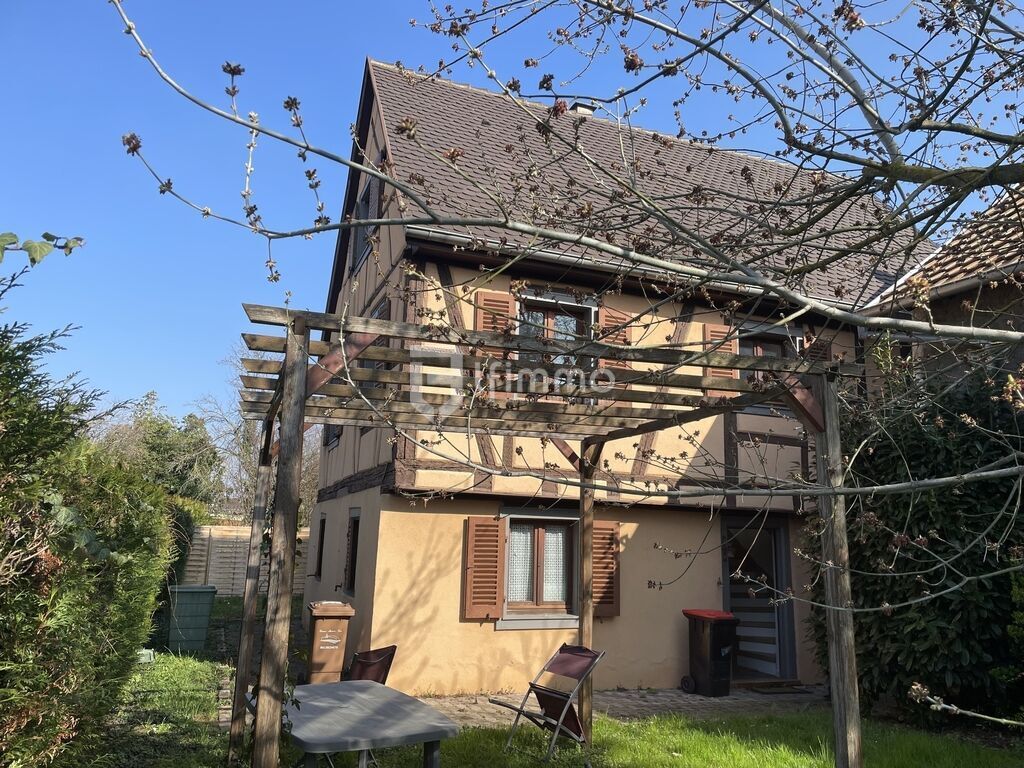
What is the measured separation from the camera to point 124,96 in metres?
4.08

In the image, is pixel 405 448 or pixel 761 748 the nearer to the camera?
pixel 761 748

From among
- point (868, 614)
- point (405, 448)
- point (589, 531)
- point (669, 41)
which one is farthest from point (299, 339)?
point (868, 614)

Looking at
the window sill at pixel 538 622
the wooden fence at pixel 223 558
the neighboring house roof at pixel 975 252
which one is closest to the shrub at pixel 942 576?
the neighboring house roof at pixel 975 252

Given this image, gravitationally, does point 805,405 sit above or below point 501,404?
below

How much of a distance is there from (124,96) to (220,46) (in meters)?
1.44

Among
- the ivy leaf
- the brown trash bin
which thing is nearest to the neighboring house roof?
the ivy leaf

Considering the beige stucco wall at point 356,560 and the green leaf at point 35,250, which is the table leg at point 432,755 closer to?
the green leaf at point 35,250

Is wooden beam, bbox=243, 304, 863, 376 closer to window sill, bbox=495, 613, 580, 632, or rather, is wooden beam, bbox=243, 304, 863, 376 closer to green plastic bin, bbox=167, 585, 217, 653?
window sill, bbox=495, 613, 580, 632

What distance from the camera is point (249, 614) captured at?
19.7 ft

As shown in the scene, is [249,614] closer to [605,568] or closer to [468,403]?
[468,403]

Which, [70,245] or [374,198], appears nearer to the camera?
[70,245]

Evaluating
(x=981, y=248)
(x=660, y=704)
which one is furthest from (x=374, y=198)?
(x=981, y=248)

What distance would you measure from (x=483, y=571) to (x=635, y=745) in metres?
2.97

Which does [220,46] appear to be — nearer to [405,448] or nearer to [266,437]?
[266,437]
